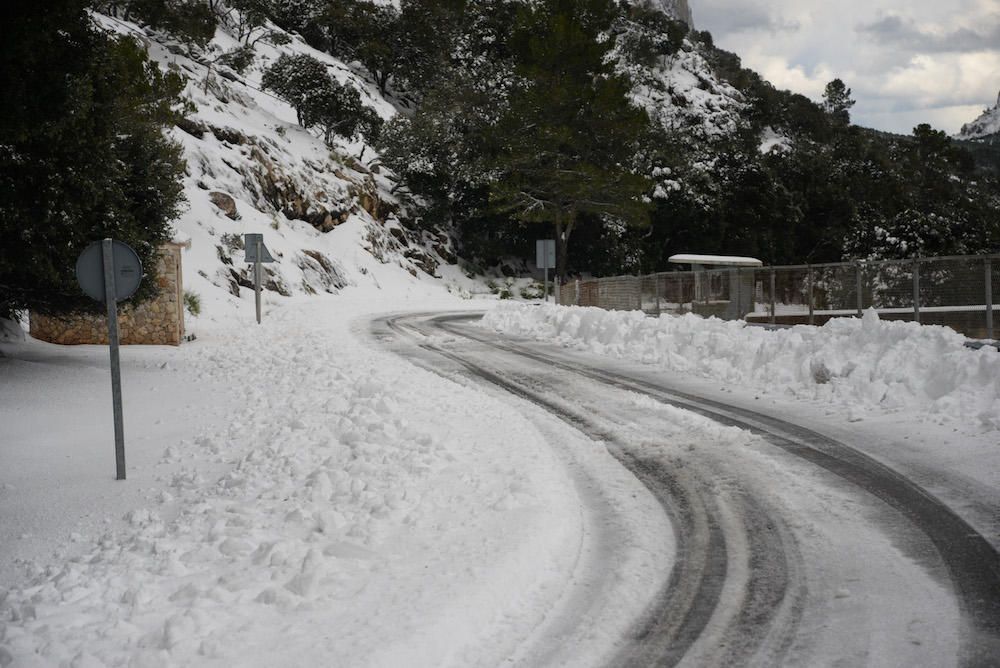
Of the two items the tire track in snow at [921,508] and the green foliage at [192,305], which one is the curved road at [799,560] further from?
the green foliage at [192,305]

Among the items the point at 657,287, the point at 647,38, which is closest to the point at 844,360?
the point at 657,287

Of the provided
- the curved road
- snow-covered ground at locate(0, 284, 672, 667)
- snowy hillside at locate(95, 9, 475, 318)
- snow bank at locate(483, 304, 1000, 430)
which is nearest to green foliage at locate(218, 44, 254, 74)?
snowy hillside at locate(95, 9, 475, 318)

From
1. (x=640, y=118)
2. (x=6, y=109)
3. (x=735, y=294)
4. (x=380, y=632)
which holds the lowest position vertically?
(x=380, y=632)

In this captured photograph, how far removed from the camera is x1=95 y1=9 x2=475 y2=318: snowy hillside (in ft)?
109

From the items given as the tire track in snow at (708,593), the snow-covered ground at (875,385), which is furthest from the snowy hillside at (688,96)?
the tire track in snow at (708,593)

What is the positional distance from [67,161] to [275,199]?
29758 mm

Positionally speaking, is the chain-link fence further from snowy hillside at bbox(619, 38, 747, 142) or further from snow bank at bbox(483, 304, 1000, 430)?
snowy hillside at bbox(619, 38, 747, 142)

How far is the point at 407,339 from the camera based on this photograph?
18.8 m

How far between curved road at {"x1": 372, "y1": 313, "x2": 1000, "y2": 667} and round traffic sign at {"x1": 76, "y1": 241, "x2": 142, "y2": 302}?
16.5 ft

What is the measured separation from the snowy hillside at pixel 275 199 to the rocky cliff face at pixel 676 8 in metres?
123

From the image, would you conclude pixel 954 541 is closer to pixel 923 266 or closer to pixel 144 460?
pixel 144 460

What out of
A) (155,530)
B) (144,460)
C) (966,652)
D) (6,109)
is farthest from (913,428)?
(6,109)

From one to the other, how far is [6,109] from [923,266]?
48.1 ft

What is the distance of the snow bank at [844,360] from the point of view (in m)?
8.89
